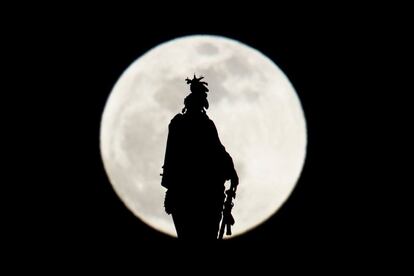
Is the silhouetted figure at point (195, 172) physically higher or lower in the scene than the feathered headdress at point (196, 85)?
lower

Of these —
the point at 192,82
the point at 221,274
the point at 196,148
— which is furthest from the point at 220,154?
the point at 221,274

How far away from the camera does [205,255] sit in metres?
8.41

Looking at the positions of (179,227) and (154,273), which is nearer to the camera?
(154,273)

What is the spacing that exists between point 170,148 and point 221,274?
2.05 meters

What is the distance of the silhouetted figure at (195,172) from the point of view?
344 inches

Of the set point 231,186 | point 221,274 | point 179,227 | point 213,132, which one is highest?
point 213,132

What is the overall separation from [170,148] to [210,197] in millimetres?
931

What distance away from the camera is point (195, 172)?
8.93 meters

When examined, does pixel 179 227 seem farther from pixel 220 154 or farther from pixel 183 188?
pixel 220 154

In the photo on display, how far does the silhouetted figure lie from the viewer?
8750mm

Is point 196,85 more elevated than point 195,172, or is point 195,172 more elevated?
point 196,85

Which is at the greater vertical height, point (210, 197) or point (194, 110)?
point (194, 110)

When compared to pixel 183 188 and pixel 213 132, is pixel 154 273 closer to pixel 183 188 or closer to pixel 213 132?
pixel 183 188

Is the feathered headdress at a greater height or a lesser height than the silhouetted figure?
greater
